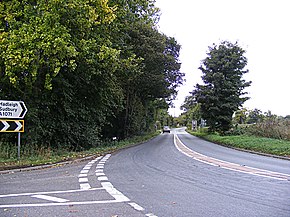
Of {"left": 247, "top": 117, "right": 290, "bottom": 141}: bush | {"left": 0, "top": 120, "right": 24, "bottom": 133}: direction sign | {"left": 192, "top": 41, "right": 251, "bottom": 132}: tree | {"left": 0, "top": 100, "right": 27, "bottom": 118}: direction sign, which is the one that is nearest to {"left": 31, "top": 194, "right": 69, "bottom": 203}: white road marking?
{"left": 0, "top": 120, "right": 24, "bottom": 133}: direction sign

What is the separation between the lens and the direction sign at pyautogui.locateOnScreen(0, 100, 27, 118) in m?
13.9

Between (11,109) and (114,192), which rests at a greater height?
(11,109)

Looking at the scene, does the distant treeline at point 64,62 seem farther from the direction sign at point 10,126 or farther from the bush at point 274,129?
the bush at point 274,129

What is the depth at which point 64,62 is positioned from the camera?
52.8 ft

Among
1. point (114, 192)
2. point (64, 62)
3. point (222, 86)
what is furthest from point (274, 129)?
point (114, 192)

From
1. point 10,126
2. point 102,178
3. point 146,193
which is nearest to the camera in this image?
point 146,193

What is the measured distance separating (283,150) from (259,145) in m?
3.71

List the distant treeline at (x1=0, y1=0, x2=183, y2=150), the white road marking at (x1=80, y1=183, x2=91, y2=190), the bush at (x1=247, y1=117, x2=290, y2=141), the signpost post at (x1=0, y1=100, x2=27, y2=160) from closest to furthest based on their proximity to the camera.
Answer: the white road marking at (x1=80, y1=183, x2=91, y2=190) < the signpost post at (x1=0, y1=100, x2=27, y2=160) < the distant treeline at (x1=0, y1=0, x2=183, y2=150) < the bush at (x1=247, y1=117, x2=290, y2=141)

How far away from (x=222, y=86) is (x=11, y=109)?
31.1 meters

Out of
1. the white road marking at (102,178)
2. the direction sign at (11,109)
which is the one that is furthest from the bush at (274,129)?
the direction sign at (11,109)

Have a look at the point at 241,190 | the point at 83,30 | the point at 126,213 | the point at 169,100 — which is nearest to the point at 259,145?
the point at 83,30

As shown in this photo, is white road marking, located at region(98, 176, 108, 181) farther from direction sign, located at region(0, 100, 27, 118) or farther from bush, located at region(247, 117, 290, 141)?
bush, located at region(247, 117, 290, 141)

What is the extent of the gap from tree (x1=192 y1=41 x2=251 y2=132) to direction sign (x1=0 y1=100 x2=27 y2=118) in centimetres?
2934

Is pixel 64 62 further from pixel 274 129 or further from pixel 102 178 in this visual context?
pixel 274 129
